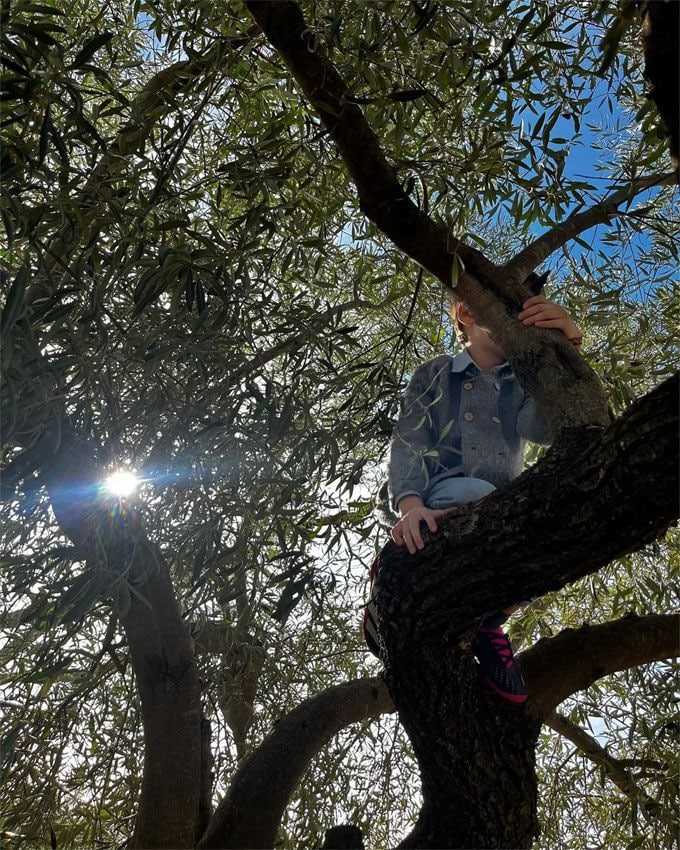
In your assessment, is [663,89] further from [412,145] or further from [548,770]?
[548,770]

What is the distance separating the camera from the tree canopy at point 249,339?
6.21 ft

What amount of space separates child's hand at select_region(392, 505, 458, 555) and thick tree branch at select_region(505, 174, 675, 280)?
0.72 meters

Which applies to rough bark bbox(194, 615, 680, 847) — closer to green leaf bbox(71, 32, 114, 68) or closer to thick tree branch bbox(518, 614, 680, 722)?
thick tree branch bbox(518, 614, 680, 722)

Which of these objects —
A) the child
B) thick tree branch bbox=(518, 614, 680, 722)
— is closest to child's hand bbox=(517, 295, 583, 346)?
the child

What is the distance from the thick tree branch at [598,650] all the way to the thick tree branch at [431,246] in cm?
94

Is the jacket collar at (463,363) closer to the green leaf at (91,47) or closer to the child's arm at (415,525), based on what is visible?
the child's arm at (415,525)

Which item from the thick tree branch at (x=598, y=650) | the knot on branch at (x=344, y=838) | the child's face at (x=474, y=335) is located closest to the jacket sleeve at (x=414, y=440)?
the child's face at (x=474, y=335)

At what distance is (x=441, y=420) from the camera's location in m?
2.39

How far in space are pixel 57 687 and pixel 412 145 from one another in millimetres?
2496

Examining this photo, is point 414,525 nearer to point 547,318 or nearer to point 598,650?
point 547,318

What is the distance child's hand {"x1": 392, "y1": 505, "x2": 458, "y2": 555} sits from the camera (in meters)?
1.77

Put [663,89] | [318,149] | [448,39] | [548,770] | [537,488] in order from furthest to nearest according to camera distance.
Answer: [548,770], [318,149], [448,39], [537,488], [663,89]

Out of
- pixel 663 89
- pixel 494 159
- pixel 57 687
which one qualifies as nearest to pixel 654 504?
pixel 663 89

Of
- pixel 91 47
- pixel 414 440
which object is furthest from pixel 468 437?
pixel 91 47
